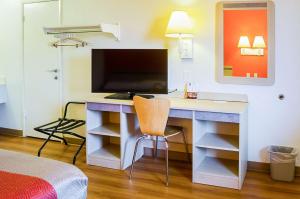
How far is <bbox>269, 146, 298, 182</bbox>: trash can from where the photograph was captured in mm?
3395

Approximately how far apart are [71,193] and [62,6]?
3.27 metres

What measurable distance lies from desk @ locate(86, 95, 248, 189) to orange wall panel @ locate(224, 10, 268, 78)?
1.33 ft

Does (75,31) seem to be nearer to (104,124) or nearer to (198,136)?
(104,124)

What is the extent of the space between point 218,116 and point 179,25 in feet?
3.46

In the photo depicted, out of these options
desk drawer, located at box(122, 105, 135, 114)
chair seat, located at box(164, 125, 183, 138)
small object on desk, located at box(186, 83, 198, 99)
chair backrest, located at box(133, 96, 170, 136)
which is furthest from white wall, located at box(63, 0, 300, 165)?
chair backrest, located at box(133, 96, 170, 136)

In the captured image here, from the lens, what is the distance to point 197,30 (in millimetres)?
3824

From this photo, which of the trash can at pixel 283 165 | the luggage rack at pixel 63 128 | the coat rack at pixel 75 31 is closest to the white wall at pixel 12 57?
the coat rack at pixel 75 31

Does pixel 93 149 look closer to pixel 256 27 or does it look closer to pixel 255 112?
pixel 255 112

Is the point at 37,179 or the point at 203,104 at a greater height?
the point at 203,104

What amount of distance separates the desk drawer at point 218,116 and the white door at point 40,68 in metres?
2.22

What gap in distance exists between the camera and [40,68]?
4.85 m

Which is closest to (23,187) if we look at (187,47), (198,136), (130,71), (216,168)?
(198,136)

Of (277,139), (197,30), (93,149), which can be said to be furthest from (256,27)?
(93,149)

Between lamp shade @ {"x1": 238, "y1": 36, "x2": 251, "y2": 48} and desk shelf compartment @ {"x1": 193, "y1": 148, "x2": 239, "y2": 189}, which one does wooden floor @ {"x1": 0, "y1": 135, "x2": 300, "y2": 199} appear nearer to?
desk shelf compartment @ {"x1": 193, "y1": 148, "x2": 239, "y2": 189}
